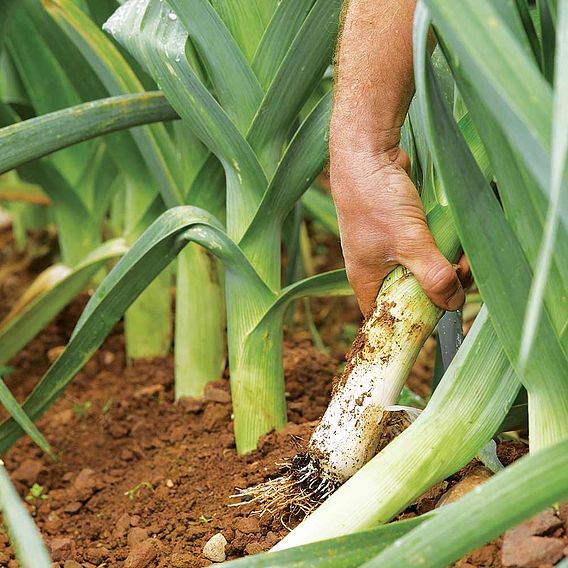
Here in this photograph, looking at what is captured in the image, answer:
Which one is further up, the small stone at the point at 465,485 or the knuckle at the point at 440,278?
the knuckle at the point at 440,278

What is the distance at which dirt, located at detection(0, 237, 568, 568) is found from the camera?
1.22 m

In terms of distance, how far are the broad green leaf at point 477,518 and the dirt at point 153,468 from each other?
6.3 inches

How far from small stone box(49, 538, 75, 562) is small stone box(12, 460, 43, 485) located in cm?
33

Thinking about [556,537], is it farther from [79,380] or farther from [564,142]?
[79,380]

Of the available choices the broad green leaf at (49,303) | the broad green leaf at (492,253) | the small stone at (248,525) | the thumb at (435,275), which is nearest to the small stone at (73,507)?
the small stone at (248,525)

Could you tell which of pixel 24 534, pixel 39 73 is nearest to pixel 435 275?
pixel 24 534

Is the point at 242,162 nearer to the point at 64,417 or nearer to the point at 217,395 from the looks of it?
the point at 217,395

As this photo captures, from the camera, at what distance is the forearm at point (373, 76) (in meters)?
1.05

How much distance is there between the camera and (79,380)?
207cm

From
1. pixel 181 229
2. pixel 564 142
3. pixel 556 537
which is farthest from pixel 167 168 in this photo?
pixel 564 142

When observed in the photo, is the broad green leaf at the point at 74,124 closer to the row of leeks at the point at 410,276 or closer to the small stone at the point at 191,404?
the row of leeks at the point at 410,276

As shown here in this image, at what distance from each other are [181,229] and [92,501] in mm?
484

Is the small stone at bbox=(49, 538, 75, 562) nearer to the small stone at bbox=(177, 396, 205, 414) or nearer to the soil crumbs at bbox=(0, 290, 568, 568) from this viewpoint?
the soil crumbs at bbox=(0, 290, 568, 568)

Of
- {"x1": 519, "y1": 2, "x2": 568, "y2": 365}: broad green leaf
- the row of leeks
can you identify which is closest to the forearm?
the row of leeks
